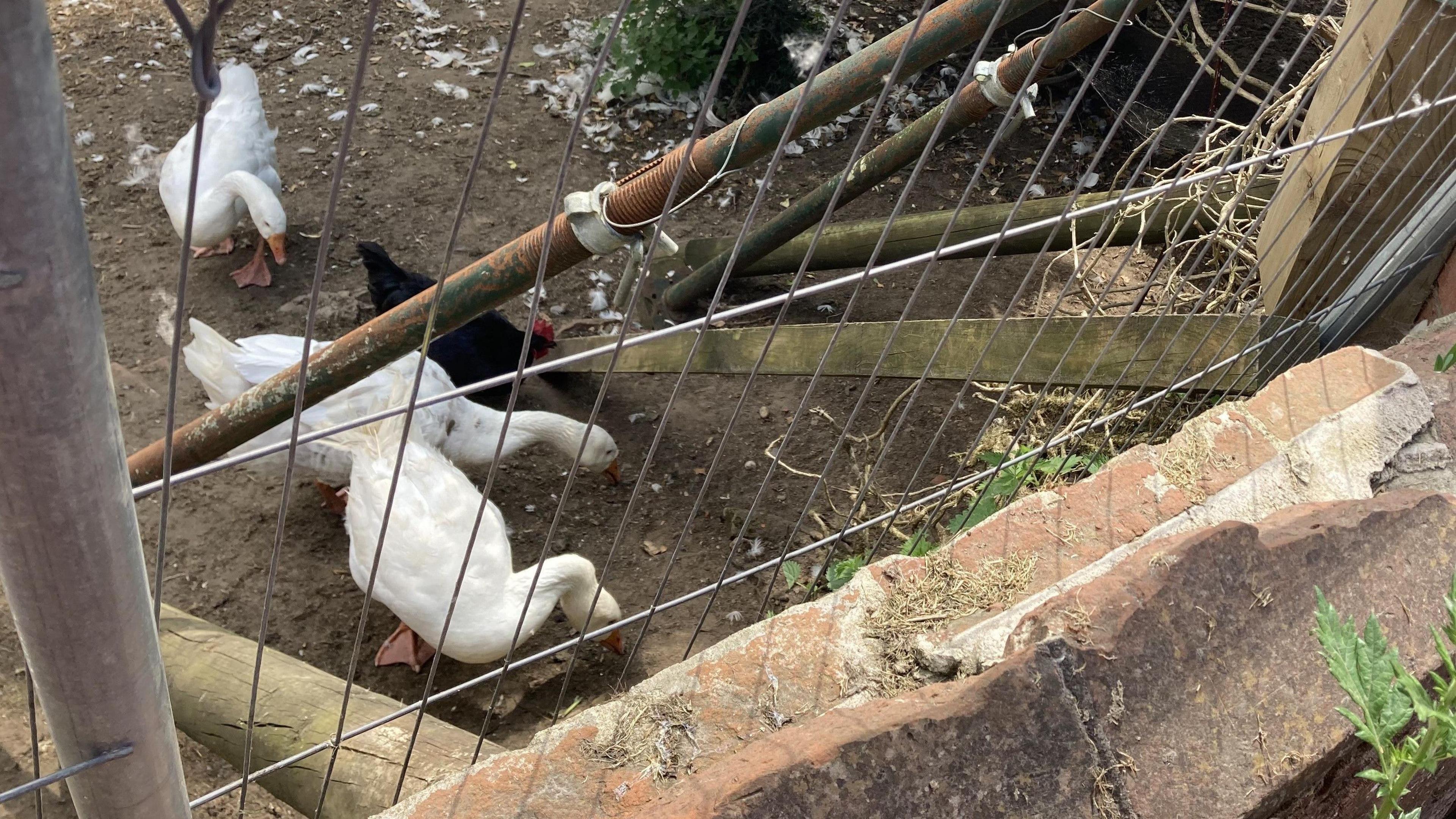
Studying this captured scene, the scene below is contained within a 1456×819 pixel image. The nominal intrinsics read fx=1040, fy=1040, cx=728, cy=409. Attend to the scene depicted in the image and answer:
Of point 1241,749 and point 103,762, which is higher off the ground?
point 1241,749

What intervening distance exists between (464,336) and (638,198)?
2.55 meters

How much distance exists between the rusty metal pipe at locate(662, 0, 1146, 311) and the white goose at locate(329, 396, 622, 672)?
1190mm

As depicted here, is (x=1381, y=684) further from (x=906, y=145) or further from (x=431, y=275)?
(x=431, y=275)

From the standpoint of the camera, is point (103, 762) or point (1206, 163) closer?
point (103, 762)

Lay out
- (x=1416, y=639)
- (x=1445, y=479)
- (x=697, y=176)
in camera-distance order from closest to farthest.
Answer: (x=1416, y=639), (x=697, y=176), (x=1445, y=479)

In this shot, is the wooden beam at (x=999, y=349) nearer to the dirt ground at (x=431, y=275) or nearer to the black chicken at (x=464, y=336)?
the dirt ground at (x=431, y=275)

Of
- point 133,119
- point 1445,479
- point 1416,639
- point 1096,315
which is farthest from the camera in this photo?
point 133,119

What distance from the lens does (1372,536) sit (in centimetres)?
181

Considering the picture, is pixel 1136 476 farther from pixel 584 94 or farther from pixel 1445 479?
pixel 584 94

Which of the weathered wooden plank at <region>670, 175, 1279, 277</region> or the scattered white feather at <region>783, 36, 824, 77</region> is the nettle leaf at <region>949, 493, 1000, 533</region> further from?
the scattered white feather at <region>783, 36, 824, 77</region>

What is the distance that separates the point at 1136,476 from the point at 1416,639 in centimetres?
53

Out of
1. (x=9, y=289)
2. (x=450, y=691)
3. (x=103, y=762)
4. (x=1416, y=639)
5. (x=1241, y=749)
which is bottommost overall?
(x=450, y=691)

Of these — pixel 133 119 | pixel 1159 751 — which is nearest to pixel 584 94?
pixel 1159 751

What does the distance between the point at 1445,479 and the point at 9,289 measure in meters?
2.46
